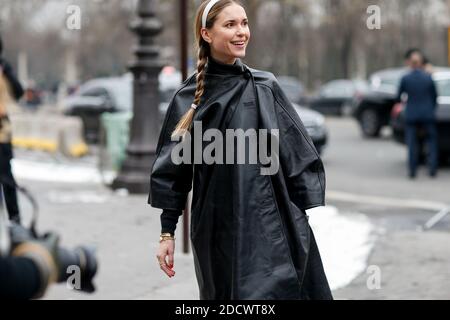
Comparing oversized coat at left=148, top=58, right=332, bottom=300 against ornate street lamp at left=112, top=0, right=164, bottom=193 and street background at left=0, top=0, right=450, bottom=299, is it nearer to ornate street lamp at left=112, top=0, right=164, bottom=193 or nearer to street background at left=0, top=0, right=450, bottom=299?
street background at left=0, top=0, right=450, bottom=299

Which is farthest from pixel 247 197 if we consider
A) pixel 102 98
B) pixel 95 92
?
pixel 95 92

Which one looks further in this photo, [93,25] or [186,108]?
[93,25]

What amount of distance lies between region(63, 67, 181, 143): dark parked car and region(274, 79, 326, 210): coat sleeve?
13.1 m

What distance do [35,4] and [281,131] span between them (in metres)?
52.9

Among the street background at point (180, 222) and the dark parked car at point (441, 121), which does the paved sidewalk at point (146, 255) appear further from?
the dark parked car at point (441, 121)

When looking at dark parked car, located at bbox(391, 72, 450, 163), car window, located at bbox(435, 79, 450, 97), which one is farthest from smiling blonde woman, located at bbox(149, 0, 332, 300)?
car window, located at bbox(435, 79, 450, 97)

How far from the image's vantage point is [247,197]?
11.8ft

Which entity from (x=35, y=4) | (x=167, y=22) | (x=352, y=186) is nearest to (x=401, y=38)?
(x=167, y=22)

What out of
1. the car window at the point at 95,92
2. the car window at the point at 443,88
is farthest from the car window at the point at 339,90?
the car window at the point at 443,88

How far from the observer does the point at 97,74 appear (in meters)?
64.0

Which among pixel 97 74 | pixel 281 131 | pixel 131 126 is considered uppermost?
pixel 281 131

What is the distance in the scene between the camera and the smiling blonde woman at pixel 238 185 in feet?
11.8

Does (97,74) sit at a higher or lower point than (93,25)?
lower
